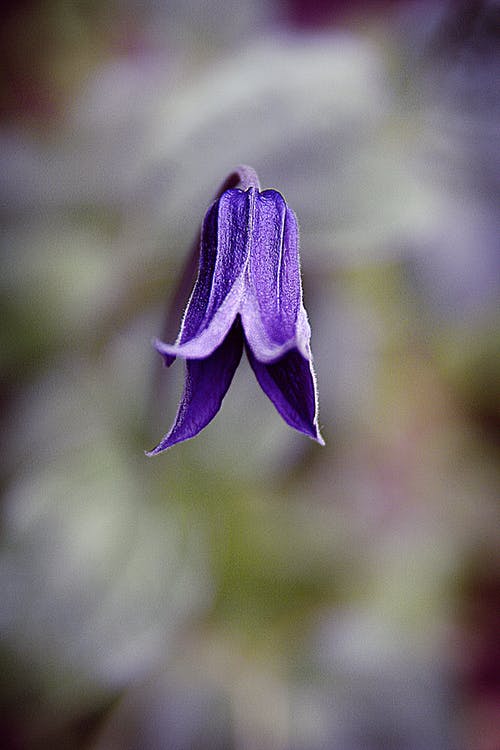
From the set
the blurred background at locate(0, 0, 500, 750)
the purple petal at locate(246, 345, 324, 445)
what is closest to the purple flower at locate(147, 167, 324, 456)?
the purple petal at locate(246, 345, 324, 445)

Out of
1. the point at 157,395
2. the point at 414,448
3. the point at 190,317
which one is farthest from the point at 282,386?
the point at 414,448

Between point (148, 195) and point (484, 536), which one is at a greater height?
point (148, 195)

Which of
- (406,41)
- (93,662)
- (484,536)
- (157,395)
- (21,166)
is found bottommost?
(93,662)

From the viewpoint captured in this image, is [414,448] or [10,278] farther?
[414,448]

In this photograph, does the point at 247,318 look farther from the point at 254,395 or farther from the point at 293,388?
the point at 254,395

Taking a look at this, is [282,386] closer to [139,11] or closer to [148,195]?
[148,195]

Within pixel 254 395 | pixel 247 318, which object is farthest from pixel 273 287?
pixel 254 395
